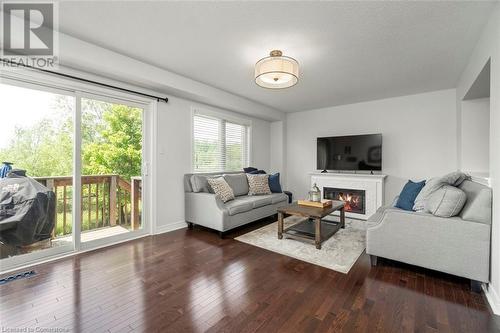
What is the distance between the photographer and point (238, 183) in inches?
174

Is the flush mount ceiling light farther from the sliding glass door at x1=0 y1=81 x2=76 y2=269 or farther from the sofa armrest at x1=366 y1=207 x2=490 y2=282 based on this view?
the sliding glass door at x1=0 y1=81 x2=76 y2=269

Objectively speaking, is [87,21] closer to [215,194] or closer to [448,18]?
[215,194]

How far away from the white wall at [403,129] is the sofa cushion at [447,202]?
2.41 metres

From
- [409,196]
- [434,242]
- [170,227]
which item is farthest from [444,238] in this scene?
[170,227]

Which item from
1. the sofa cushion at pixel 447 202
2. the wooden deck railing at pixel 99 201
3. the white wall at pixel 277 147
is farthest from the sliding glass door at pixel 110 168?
the sofa cushion at pixel 447 202

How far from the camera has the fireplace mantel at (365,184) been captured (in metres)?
4.38

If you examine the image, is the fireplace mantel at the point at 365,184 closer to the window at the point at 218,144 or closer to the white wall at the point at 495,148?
the window at the point at 218,144

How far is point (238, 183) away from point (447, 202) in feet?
10.2

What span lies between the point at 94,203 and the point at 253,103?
3458mm

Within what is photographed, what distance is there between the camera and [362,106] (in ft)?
16.1

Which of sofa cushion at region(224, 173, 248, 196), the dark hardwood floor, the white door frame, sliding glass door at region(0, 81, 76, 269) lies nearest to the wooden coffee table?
the dark hardwood floor

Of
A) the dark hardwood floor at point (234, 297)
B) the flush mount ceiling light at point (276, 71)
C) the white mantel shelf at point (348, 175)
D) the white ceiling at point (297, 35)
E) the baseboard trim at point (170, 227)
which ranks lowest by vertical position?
the dark hardwood floor at point (234, 297)

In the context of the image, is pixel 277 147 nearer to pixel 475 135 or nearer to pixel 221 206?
pixel 221 206

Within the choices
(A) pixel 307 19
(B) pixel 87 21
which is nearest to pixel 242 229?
(A) pixel 307 19
